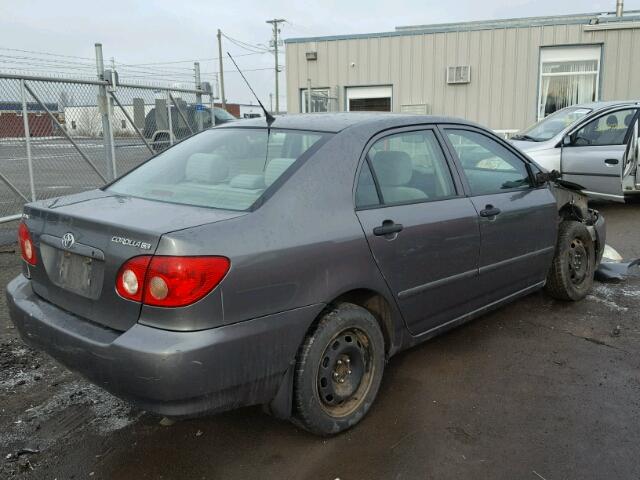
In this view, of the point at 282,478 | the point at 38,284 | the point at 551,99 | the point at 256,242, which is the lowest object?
the point at 282,478

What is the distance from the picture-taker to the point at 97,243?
253 centimetres

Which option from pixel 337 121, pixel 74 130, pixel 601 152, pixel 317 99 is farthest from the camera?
pixel 317 99

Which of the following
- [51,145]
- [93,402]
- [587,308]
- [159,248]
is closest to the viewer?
[159,248]

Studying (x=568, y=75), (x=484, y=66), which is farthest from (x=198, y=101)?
(x=568, y=75)

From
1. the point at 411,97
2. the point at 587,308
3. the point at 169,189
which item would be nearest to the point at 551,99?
the point at 411,97

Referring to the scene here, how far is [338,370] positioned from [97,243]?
1300mm

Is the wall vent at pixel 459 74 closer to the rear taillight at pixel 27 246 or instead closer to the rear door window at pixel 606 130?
the rear door window at pixel 606 130

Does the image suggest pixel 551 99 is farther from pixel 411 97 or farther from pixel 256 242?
pixel 256 242

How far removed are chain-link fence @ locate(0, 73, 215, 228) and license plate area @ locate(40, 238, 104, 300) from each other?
4.45 m

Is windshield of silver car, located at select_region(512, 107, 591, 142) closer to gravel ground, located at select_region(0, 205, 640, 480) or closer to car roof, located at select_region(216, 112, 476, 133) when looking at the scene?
gravel ground, located at select_region(0, 205, 640, 480)

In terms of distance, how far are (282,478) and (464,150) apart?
7.79 ft

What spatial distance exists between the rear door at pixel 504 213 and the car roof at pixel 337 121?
32 cm

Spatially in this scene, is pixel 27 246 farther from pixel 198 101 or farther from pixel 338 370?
pixel 198 101

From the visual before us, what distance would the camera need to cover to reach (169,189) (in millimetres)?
3082
